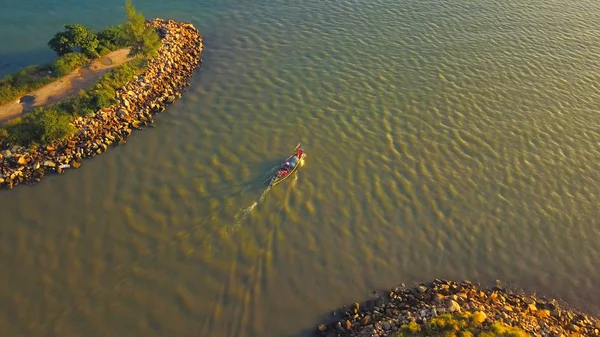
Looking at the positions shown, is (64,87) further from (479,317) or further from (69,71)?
(479,317)

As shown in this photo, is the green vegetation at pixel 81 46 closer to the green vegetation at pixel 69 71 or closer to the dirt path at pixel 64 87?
the green vegetation at pixel 69 71

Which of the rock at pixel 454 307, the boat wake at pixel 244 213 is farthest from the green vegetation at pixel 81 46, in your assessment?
the rock at pixel 454 307

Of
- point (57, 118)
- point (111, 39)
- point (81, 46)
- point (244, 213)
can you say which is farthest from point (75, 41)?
point (244, 213)

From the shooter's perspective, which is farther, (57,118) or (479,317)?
(57,118)

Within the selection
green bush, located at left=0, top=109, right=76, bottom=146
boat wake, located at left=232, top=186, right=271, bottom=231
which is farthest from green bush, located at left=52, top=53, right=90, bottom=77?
boat wake, located at left=232, top=186, right=271, bottom=231

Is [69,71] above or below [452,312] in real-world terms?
above

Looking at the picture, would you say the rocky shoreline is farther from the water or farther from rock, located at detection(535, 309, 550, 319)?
the water

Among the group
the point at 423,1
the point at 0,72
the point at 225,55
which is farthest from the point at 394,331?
the point at 423,1
